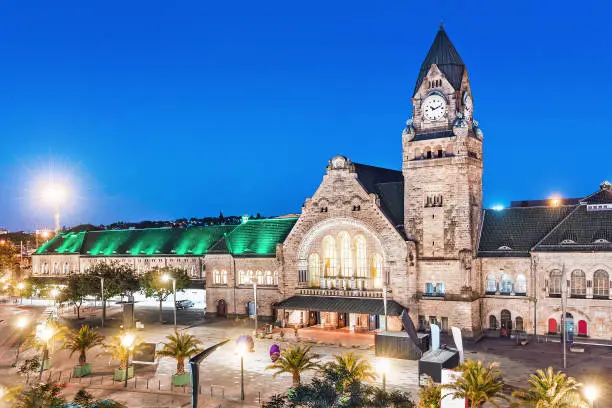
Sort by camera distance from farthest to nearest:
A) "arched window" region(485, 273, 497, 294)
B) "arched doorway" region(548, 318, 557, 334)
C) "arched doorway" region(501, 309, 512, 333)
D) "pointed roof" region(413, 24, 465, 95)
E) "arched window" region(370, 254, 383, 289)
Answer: "arched window" region(370, 254, 383, 289) < "pointed roof" region(413, 24, 465, 95) < "arched window" region(485, 273, 497, 294) < "arched doorway" region(501, 309, 512, 333) < "arched doorway" region(548, 318, 557, 334)

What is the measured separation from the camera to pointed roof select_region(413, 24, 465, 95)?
65625mm

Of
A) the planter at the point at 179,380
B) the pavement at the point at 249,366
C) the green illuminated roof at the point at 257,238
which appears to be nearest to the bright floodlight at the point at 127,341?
the pavement at the point at 249,366

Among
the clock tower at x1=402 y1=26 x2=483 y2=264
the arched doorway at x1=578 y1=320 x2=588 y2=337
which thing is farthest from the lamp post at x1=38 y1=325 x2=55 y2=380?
the arched doorway at x1=578 y1=320 x2=588 y2=337

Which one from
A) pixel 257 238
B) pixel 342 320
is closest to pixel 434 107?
pixel 342 320

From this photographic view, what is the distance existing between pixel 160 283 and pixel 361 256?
2639cm

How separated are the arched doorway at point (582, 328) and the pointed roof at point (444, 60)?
90.0 feet

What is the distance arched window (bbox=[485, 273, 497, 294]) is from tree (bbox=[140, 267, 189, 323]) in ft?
127

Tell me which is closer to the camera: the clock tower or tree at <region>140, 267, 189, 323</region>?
the clock tower

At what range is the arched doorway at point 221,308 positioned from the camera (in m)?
80.4

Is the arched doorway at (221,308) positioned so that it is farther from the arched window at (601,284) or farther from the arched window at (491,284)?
the arched window at (601,284)

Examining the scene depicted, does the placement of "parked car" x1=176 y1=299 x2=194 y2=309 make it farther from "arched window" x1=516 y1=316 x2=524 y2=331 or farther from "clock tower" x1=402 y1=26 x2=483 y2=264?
"arched window" x1=516 y1=316 x2=524 y2=331

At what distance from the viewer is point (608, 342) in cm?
5725

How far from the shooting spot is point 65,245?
11556 centimetres

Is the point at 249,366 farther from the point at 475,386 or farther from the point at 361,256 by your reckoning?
the point at 475,386
